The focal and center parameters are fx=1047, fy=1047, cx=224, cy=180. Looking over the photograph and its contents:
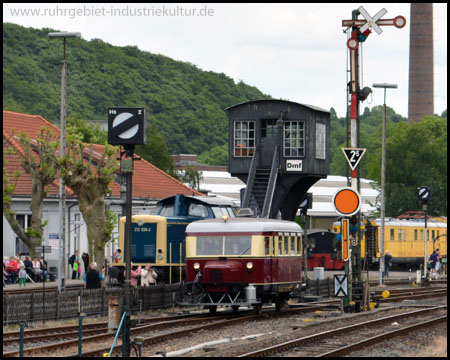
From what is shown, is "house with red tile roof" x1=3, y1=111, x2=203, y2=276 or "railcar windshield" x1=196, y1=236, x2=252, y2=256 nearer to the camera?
"railcar windshield" x1=196, y1=236, x2=252, y2=256

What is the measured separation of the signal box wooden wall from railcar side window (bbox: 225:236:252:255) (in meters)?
16.9

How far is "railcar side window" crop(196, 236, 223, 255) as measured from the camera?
3094 cm

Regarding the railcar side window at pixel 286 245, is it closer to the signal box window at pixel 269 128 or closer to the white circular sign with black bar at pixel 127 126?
the white circular sign with black bar at pixel 127 126

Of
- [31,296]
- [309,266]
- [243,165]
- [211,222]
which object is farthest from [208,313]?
[309,266]

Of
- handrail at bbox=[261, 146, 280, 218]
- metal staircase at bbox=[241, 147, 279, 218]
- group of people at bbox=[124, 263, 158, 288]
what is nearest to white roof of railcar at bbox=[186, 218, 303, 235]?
group of people at bbox=[124, 263, 158, 288]

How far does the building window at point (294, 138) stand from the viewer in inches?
1938

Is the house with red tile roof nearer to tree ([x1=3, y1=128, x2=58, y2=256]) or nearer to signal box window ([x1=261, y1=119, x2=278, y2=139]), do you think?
tree ([x1=3, y1=128, x2=58, y2=256])

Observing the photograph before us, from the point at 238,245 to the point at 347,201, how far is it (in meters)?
4.99

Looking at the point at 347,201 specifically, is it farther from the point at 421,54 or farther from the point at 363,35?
the point at 421,54

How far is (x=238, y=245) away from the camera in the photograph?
3077 cm

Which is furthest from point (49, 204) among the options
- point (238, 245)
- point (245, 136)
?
point (238, 245)

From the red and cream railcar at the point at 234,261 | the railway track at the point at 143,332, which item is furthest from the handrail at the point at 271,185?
the red and cream railcar at the point at 234,261

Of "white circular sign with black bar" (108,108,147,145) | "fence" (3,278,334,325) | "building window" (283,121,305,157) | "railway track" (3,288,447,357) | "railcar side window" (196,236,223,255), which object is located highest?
"building window" (283,121,305,157)

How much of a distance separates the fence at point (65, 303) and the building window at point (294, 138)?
52.8 feet
